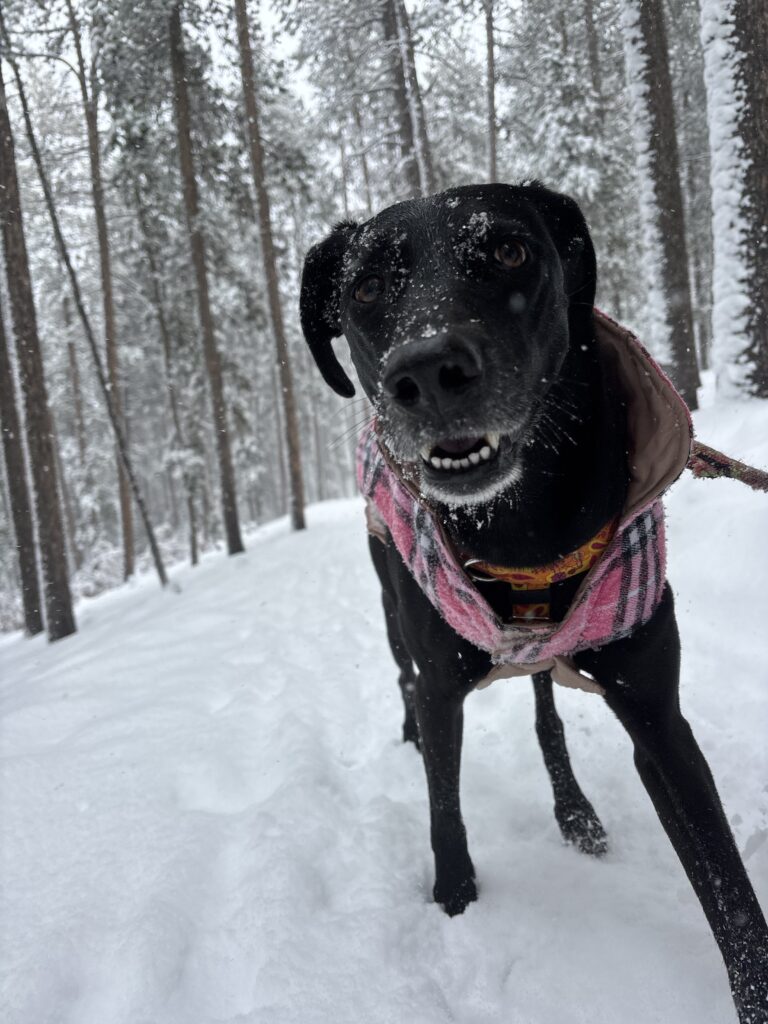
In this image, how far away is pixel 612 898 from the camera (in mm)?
2139

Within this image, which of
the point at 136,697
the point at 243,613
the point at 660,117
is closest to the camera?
the point at 136,697

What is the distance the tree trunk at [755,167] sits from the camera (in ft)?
19.4

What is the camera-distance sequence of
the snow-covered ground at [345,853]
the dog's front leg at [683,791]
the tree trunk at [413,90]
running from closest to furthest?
the dog's front leg at [683,791], the snow-covered ground at [345,853], the tree trunk at [413,90]

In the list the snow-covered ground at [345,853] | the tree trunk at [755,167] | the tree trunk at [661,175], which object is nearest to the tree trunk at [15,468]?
the snow-covered ground at [345,853]

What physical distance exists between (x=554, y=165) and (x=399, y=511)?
57.1ft

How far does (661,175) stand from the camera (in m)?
8.58

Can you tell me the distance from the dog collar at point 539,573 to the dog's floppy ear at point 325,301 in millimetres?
958

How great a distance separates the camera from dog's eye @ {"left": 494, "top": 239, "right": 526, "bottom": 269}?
5.38ft

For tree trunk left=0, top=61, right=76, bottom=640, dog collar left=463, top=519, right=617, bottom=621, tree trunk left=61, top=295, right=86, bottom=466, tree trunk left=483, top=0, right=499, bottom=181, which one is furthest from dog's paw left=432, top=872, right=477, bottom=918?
tree trunk left=61, top=295, right=86, bottom=466

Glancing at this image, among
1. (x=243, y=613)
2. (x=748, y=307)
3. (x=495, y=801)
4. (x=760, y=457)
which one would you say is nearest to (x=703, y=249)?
(x=748, y=307)

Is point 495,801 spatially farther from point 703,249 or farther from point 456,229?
point 703,249

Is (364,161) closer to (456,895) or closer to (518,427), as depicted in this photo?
(518,427)

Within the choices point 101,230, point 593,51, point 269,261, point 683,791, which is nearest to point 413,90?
point 269,261

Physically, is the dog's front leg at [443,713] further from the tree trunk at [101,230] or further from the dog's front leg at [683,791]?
the tree trunk at [101,230]
